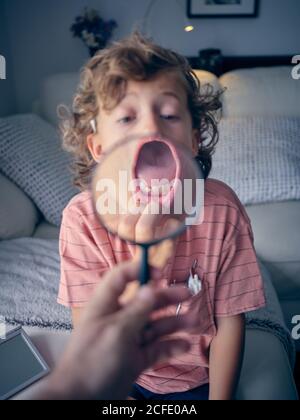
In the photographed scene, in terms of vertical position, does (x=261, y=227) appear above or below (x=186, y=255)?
below

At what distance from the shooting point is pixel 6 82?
7.29 ft

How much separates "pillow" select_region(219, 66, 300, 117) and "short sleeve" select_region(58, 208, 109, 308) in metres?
1.36

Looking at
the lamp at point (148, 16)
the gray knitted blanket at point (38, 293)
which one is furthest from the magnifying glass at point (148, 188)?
the lamp at point (148, 16)

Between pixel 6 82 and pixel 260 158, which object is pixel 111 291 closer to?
pixel 260 158

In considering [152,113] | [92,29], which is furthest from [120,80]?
[92,29]

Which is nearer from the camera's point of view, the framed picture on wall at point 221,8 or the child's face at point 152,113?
the child's face at point 152,113

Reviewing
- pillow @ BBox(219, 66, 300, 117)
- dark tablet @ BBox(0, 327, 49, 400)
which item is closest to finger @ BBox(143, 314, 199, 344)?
dark tablet @ BBox(0, 327, 49, 400)

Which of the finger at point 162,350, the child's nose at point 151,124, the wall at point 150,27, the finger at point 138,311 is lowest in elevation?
the finger at point 162,350

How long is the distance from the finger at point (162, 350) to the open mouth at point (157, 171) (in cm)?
24

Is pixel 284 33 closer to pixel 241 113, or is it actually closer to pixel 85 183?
pixel 241 113

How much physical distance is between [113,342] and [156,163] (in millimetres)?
331

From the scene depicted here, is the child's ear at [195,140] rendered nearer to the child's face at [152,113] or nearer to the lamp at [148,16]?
the child's face at [152,113]

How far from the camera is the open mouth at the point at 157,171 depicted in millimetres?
649

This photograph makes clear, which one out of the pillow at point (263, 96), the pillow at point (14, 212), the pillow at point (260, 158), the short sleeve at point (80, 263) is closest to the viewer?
the short sleeve at point (80, 263)
